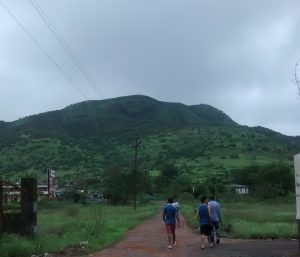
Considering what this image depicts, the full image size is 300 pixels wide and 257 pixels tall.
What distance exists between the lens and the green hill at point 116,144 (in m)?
119

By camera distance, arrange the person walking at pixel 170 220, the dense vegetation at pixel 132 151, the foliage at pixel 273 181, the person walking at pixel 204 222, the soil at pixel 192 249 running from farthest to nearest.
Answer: the dense vegetation at pixel 132 151, the foliage at pixel 273 181, the person walking at pixel 170 220, the person walking at pixel 204 222, the soil at pixel 192 249

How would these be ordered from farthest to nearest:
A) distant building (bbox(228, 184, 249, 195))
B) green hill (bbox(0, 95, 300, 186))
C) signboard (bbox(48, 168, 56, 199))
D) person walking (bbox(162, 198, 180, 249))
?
green hill (bbox(0, 95, 300, 186)) → distant building (bbox(228, 184, 249, 195)) → signboard (bbox(48, 168, 56, 199)) → person walking (bbox(162, 198, 180, 249))

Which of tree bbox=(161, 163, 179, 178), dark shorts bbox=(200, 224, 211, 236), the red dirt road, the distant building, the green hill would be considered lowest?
the red dirt road

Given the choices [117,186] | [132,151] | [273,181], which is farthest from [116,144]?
[273,181]

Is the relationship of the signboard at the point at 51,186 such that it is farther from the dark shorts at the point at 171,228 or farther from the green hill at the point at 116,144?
the dark shorts at the point at 171,228

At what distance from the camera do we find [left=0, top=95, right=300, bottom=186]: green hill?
119250mm

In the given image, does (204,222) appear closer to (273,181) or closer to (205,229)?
(205,229)

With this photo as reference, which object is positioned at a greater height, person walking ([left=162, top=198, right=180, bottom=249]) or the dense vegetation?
the dense vegetation

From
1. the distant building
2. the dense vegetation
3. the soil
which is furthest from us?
the distant building

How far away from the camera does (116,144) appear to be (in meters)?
126

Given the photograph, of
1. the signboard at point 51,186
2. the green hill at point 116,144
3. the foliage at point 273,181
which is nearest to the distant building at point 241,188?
the foliage at point 273,181

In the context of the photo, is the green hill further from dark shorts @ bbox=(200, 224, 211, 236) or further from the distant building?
dark shorts @ bbox=(200, 224, 211, 236)

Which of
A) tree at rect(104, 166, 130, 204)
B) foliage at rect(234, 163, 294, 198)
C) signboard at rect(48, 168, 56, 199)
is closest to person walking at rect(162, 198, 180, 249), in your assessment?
signboard at rect(48, 168, 56, 199)

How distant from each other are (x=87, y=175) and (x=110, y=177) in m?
27.9
